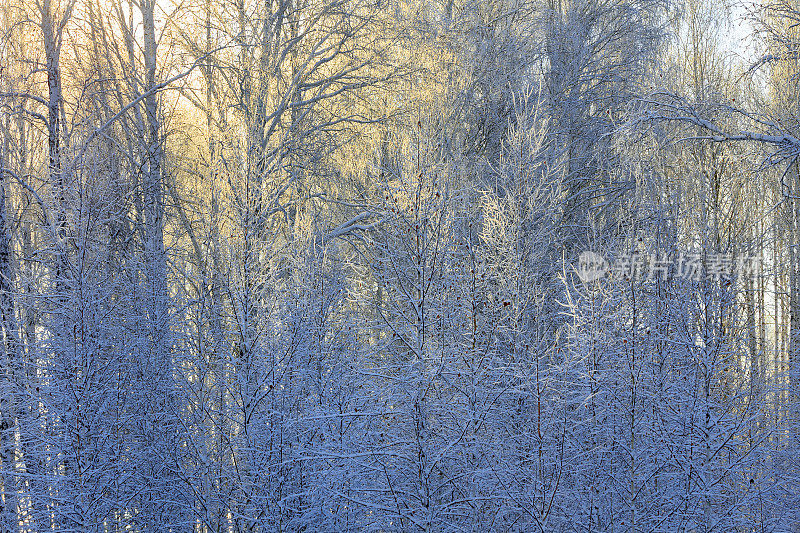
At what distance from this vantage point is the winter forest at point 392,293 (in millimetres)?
7430

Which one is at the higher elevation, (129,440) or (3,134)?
(3,134)

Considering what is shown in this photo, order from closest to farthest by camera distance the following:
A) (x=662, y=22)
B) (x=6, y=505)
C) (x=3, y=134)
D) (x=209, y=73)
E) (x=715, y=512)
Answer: (x=715, y=512)
(x=6, y=505)
(x=3, y=134)
(x=209, y=73)
(x=662, y=22)

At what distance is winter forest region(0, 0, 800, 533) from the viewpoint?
7430 millimetres

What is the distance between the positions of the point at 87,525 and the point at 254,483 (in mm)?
2281

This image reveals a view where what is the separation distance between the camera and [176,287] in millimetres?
13070

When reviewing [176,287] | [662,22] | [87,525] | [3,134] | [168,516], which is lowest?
[168,516]

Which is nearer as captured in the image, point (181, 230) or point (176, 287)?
point (176, 287)

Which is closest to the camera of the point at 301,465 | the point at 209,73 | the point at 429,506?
the point at 429,506

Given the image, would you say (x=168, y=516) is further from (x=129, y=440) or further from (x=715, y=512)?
(x=715, y=512)

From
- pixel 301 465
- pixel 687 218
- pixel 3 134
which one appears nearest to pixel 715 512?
pixel 687 218

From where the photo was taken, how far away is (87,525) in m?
9.09

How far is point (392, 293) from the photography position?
25.6 feet

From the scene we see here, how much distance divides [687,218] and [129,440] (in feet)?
31.6

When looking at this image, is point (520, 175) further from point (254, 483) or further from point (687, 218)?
point (254, 483)
